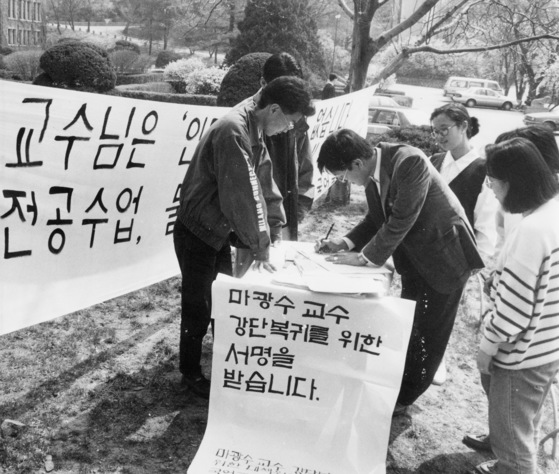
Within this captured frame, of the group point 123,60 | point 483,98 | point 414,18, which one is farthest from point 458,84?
point 414,18

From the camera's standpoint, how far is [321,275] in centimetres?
273

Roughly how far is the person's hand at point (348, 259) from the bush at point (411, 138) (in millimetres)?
9020

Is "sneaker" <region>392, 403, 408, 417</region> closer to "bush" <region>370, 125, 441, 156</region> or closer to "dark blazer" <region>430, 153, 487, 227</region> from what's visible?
"dark blazer" <region>430, 153, 487, 227</region>

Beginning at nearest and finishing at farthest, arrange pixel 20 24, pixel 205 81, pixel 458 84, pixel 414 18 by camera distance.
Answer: pixel 414 18 < pixel 205 81 < pixel 458 84 < pixel 20 24

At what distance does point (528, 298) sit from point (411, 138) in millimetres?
10594

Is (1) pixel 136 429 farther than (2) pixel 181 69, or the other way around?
(2) pixel 181 69

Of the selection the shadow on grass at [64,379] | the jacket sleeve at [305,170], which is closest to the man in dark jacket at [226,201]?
the shadow on grass at [64,379]

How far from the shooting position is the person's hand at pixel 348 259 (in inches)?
116

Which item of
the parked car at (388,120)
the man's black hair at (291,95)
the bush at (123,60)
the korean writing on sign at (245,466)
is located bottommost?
the korean writing on sign at (245,466)

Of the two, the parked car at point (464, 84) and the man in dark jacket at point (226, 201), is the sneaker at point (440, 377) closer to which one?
the man in dark jacket at point (226, 201)

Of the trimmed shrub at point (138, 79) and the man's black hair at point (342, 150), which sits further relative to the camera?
the trimmed shrub at point (138, 79)

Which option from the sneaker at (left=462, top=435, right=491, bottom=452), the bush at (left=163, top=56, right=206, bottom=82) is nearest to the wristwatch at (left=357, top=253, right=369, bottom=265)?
the sneaker at (left=462, top=435, right=491, bottom=452)

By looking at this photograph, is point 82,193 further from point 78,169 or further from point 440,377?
point 440,377

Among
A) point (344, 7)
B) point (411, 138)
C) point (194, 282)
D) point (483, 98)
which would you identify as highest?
point (344, 7)
